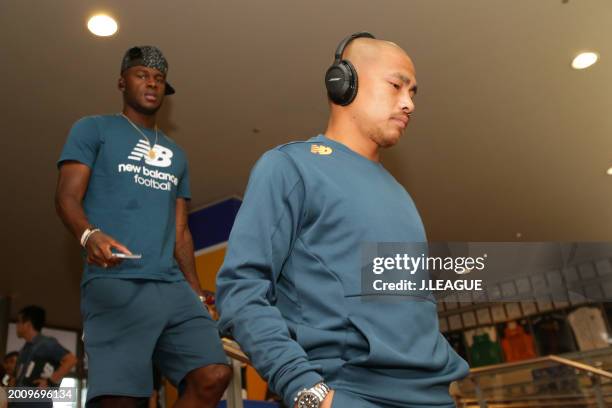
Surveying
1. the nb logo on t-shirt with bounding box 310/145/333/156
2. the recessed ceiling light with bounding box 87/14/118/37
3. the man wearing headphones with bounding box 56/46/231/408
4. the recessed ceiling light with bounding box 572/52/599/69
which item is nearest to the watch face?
the nb logo on t-shirt with bounding box 310/145/333/156

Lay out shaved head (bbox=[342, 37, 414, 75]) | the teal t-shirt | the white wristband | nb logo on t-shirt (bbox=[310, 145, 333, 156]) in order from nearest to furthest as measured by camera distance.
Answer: nb logo on t-shirt (bbox=[310, 145, 333, 156]), shaved head (bbox=[342, 37, 414, 75]), the white wristband, the teal t-shirt

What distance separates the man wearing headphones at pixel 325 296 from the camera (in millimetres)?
1083

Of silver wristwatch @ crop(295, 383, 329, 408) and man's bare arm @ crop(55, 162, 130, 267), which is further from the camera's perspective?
man's bare arm @ crop(55, 162, 130, 267)

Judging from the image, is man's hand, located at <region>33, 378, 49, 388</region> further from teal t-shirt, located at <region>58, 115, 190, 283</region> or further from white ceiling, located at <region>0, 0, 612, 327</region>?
white ceiling, located at <region>0, 0, 612, 327</region>

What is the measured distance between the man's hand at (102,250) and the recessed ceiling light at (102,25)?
2.45 metres

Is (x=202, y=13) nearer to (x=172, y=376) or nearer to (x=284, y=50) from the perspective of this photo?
(x=284, y=50)

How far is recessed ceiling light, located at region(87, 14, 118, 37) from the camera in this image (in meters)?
3.96

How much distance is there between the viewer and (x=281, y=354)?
106cm

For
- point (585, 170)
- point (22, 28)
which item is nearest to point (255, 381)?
point (22, 28)

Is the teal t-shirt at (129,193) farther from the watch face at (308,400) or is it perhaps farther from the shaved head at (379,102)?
the watch face at (308,400)

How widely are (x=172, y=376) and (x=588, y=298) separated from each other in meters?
1.22

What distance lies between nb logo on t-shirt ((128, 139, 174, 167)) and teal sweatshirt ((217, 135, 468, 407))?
Result: 3.62 feet

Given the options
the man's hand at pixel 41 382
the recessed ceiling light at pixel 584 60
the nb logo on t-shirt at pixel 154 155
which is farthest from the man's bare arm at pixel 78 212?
the recessed ceiling light at pixel 584 60

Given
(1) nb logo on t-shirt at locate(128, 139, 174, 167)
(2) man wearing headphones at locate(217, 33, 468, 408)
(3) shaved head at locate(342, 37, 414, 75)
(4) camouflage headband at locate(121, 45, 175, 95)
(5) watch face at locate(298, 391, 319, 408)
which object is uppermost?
(4) camouflage headband at locate(121, 45, 175, 95)
